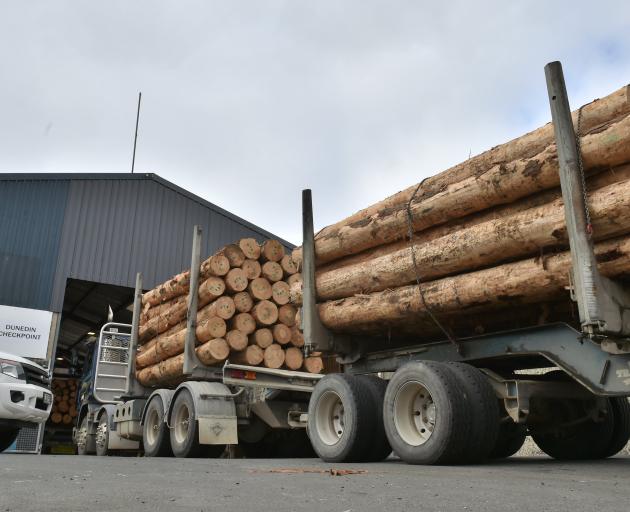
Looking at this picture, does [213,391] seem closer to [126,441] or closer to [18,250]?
[126,441]

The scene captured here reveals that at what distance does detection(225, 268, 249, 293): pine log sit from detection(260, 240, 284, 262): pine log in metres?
0.58

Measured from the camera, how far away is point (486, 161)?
6324 mm

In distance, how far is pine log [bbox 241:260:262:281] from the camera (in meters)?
10.4

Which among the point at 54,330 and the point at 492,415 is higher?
the point at 54,330

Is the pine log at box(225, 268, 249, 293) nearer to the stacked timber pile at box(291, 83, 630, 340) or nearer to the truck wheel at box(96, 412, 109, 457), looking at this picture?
the stacked timber pile at box(291, 83, 630, 340)

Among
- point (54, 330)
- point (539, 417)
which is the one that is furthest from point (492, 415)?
point (54, 330)

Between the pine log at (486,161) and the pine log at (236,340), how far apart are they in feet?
7.71

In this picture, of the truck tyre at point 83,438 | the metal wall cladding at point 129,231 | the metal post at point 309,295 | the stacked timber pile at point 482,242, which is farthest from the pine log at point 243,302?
the metal wall cladding at point 129,231

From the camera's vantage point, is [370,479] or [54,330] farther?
[54,330]

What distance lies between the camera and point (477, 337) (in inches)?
253

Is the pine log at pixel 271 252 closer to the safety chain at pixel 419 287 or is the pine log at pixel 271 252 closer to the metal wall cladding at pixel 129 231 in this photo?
the safety chain at pixel 419 287

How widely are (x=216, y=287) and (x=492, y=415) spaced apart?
215 inches

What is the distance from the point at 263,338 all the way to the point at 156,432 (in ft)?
8.28

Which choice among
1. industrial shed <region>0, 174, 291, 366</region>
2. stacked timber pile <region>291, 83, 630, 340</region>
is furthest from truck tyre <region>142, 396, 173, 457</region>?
industrial shed <region>0, 174, 291, 366</region>
